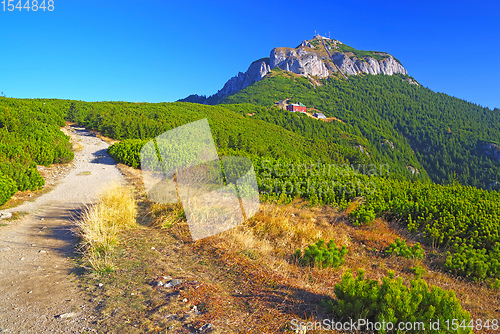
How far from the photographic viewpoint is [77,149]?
51.5ft

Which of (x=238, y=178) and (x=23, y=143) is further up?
(x=23, y=143)

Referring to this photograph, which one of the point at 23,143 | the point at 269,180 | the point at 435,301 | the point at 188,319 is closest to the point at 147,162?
the point at 269,180

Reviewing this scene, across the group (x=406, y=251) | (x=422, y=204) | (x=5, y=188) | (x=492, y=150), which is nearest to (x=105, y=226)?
(x=5, y=188)

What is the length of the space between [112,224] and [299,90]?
5591 inches

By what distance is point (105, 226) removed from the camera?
176 inches

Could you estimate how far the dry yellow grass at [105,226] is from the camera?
3578 millimetres

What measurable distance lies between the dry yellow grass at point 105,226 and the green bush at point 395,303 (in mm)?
2867

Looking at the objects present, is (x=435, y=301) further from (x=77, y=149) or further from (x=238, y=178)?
(x=77, y=149)

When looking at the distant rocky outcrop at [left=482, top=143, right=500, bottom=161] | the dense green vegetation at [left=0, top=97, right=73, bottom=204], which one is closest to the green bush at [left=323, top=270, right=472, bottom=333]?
the dense green vegetation at [left=0, top=97, right=73, bottom=204]

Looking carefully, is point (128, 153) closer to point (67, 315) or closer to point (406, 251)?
point (67, 315)

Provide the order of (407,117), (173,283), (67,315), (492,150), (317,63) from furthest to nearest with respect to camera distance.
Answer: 1. (317,63)
2. (407,117)
3. (492,150)
4. (173,283)
5. (67,315)

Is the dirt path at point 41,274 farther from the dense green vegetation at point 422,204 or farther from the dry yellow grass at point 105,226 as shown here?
the dense green vegetation at point 422,204

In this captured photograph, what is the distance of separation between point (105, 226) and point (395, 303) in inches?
170

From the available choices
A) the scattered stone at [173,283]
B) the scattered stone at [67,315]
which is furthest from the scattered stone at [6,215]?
the scattered stone at [173,283]
